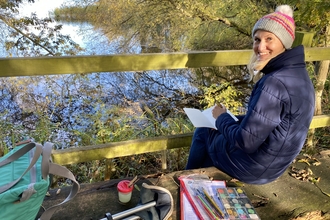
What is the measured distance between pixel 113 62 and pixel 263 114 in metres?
0.97

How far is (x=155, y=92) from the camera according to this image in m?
6.76

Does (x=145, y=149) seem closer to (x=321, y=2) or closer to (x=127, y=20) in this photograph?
(x=321, y=2)

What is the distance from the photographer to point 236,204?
162 centimetres

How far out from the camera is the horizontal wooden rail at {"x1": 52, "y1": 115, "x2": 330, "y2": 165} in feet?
6.18

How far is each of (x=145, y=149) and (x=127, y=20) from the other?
617 centimetres

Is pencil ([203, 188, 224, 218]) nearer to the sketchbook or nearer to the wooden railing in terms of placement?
the sketchbook

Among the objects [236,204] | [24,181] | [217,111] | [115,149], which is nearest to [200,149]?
[217,111]

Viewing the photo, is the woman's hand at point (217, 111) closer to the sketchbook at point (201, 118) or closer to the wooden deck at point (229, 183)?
the sketchbook at point (201, 118)

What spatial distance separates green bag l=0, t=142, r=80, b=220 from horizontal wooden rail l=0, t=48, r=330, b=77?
510mm

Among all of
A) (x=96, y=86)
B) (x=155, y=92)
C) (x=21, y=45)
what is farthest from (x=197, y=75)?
(x=21, y=45)

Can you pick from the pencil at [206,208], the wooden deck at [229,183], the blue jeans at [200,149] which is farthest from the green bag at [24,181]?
the blue jeans at [200,149]

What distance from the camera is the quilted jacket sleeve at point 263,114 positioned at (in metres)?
1.38

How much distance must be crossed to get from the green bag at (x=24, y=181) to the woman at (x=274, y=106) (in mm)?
962

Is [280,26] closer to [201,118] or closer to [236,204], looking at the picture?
[201,118]
